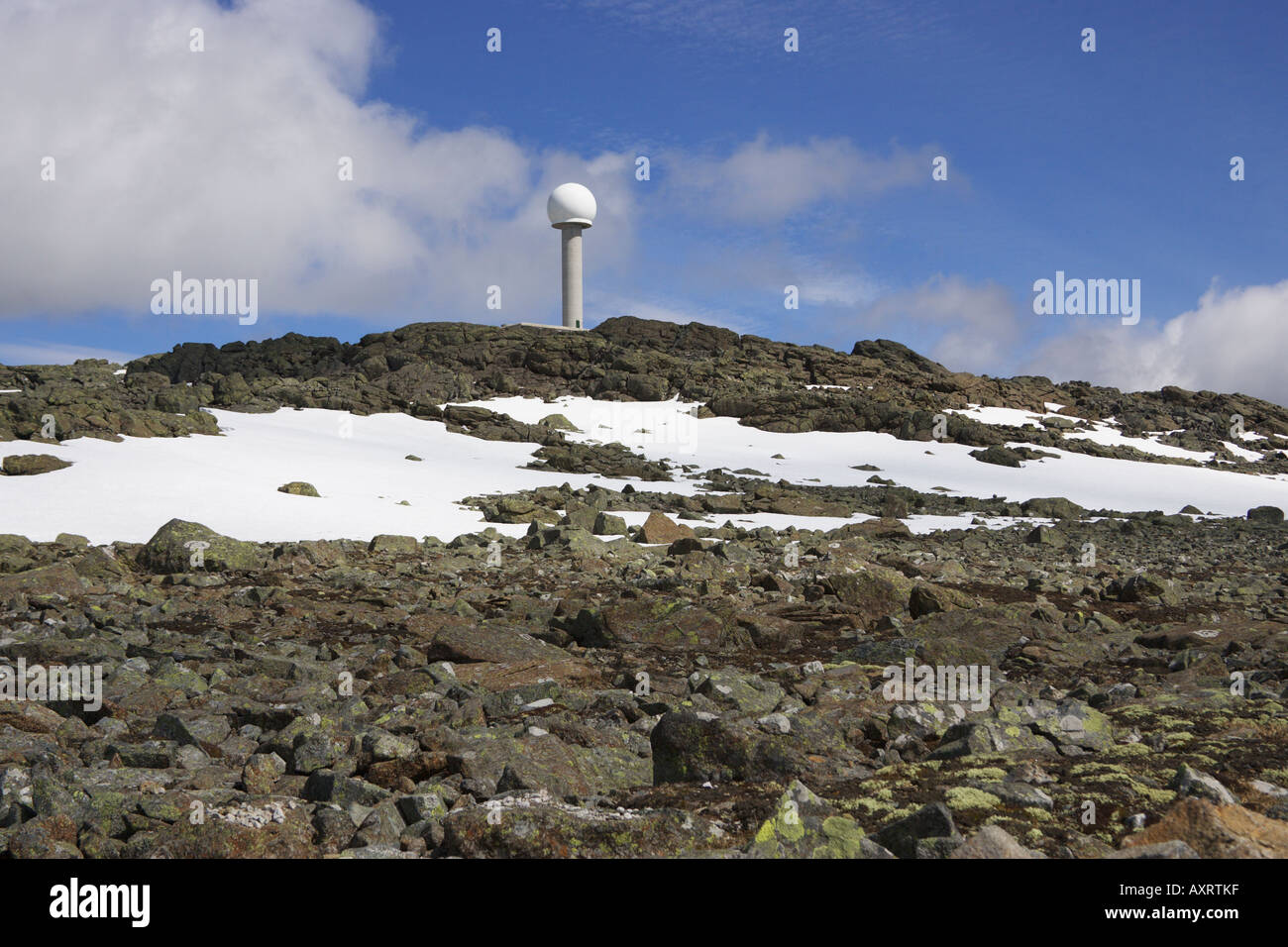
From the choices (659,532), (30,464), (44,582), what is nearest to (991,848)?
(44,582)

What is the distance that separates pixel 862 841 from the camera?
13.5 feet

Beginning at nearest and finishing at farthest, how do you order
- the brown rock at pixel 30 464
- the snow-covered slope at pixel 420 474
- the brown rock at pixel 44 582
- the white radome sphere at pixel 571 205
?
the brown rock at pixel 44 582, the snow-covered slope at pixel 420 474, the brown rock at pixel 30 464, the white radome sphere at pixel 571 205

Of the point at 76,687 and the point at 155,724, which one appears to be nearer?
the point at 155,724

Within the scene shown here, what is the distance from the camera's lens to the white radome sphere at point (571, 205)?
6906 cm

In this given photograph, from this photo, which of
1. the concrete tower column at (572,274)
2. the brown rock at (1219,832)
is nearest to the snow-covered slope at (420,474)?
the brown rock at (1219,832)

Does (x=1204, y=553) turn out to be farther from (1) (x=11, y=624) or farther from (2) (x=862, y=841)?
(1) (x=11, y=624)

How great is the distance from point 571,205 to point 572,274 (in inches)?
210

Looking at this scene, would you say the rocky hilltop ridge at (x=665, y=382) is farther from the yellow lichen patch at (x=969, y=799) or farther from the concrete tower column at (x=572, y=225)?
the yellow lichen patch at (x=969, y=799)

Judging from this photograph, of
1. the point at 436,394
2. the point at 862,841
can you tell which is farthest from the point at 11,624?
Result: the point at 436,394

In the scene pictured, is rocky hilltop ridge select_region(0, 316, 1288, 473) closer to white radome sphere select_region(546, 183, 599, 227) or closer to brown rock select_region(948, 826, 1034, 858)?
white radome sphere select_region(546, 183, 599, 227)

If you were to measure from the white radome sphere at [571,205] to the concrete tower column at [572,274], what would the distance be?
29.3 inches

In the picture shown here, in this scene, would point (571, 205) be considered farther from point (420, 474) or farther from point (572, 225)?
point (420, 474)
